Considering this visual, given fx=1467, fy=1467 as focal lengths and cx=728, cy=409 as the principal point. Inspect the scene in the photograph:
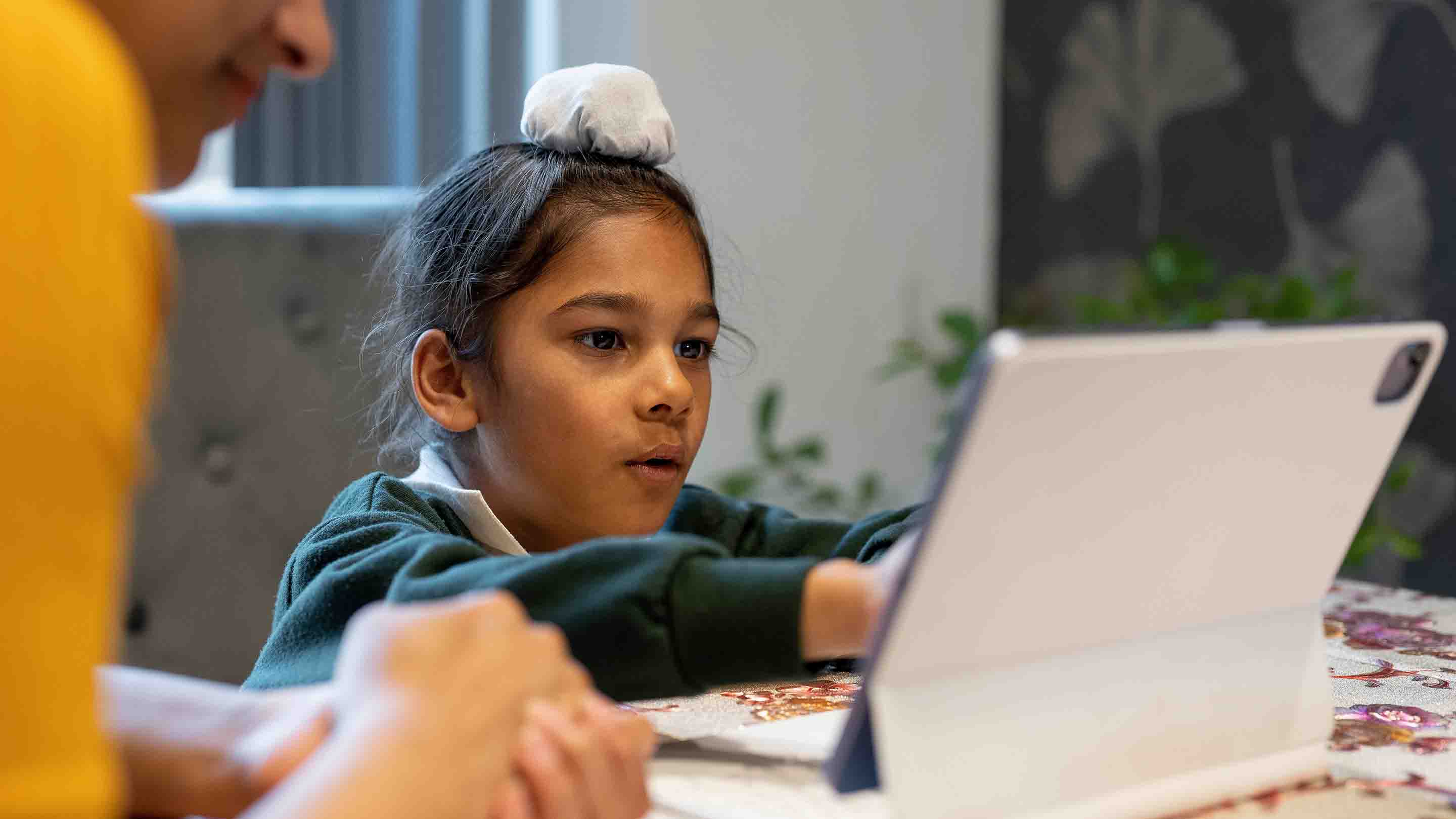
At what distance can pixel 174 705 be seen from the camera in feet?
1.97

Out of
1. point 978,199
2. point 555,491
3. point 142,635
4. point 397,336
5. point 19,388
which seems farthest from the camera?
point 978,199

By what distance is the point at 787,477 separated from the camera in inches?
Result: 100

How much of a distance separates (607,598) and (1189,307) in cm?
216

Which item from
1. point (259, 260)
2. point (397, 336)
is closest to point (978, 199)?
point (259, 260)

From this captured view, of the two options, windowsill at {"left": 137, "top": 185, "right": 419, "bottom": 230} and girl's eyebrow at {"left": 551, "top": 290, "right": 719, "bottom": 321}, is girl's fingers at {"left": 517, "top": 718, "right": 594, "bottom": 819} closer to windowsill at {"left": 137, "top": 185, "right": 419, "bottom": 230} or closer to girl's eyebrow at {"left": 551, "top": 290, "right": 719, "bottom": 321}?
girl's eyebrow at {"left": 551, "top": 290, "right": 719, "bottom": 321}

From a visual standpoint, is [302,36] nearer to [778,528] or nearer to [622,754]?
[622,754]

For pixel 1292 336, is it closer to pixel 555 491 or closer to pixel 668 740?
pixel 668 740

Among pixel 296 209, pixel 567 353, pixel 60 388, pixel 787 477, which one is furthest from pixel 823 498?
pixel 60 388

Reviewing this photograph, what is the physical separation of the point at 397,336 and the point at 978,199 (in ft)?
5.80

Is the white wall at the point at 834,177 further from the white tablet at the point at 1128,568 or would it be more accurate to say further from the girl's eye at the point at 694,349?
the white tablet at the point at 1128,568

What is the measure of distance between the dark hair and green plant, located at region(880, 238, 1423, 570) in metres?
1.21

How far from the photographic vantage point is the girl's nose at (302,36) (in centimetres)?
53

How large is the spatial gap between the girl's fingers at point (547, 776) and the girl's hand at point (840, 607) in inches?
5.5

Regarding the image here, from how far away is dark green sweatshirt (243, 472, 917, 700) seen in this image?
25.1 inches
